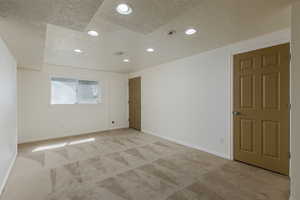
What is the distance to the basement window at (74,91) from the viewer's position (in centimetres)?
439

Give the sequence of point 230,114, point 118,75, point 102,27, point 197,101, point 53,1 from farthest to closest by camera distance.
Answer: point 118,75
point 197,101
point 230,114
point 102,27
point 53,1

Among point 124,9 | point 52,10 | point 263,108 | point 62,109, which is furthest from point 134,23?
point 62,109

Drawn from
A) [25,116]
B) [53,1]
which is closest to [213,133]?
[53,1]

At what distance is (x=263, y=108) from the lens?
2.38 m

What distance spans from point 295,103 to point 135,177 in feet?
7.64

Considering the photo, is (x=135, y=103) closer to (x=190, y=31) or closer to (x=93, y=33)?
(x=93, y=33)

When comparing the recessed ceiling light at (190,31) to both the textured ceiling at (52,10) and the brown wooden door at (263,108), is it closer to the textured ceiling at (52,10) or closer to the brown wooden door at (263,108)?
the brown wooden door at (263,108)

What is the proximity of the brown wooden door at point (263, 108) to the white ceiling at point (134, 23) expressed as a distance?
0.49m

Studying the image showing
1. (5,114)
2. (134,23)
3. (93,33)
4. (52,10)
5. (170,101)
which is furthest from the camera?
(170,101)

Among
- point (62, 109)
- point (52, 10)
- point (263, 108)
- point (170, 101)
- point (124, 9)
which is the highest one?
A: point (124, 9)

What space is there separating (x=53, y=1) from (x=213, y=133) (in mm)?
3379

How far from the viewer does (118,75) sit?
18.3ft

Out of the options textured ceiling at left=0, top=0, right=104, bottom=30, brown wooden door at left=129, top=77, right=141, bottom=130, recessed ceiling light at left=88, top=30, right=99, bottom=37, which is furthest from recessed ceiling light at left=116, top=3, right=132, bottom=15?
brown wooden door at left=129, top=77, right=141, bottom=130

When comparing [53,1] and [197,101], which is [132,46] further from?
[197,101]
